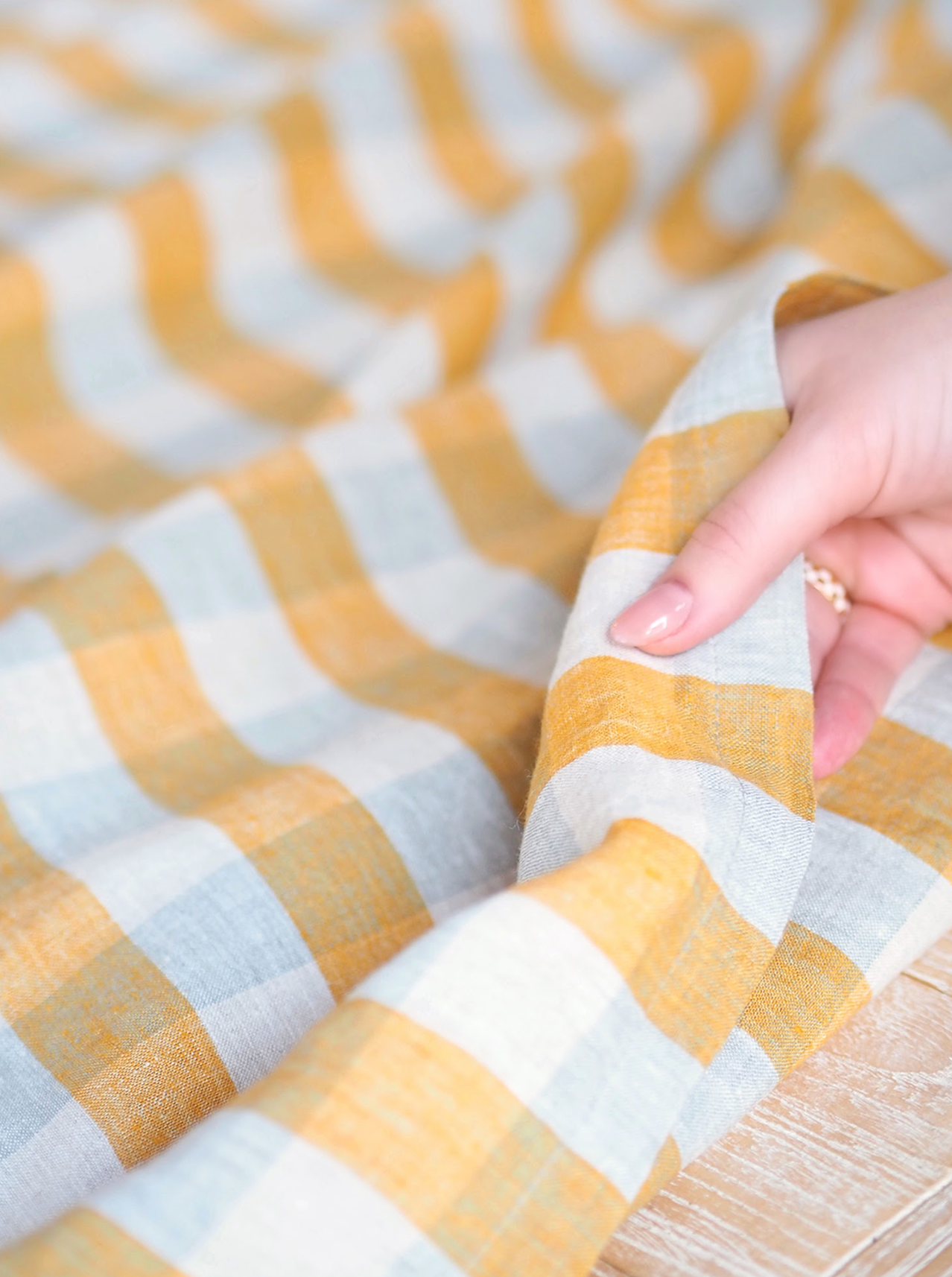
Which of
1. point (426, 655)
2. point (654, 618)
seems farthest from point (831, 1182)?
point (426, 655)

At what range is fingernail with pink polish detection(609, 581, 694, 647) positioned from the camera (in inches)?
17.0

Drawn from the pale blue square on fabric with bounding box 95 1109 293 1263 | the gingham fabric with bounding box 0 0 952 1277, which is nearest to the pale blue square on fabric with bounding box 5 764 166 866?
the gingham fabric with bounding box 0 0 952 1277

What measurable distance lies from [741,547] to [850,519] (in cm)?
13

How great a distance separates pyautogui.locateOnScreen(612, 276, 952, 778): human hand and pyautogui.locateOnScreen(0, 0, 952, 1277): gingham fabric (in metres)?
0.02

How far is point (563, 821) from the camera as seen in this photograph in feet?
1.34

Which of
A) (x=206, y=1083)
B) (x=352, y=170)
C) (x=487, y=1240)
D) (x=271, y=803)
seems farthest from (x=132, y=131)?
(x=487, y=1240)

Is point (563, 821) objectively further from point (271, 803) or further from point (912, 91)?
point (912, 91)

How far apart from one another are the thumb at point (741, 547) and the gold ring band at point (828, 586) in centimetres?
7

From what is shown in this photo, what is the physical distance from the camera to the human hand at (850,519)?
44 cm

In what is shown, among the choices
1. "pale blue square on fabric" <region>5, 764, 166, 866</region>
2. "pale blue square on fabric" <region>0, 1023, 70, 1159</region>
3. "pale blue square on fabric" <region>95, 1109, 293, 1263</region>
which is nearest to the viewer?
"pale blue square on fabric" <region>95, 1109, 293, 1263</region>

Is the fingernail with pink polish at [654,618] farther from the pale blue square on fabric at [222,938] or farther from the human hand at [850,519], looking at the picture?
the pale blue square on fabric at [222,938]

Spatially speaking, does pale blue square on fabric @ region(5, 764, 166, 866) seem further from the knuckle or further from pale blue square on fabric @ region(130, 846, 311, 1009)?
the knuckle

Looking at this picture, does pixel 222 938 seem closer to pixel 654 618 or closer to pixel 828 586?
pixel 654 618

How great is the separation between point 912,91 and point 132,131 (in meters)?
0.66
